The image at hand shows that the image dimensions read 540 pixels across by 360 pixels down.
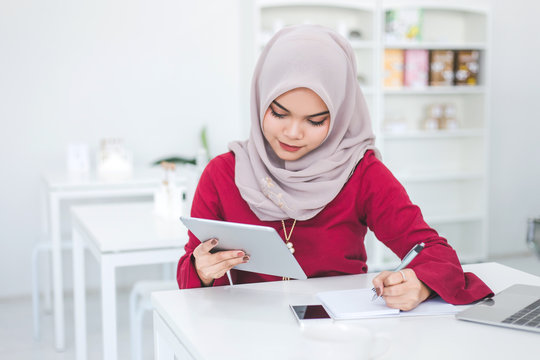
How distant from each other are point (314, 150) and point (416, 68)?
9.79ft

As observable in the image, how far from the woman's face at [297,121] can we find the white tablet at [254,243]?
0.94 feet

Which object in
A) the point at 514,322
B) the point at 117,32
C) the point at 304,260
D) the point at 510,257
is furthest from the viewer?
the point at 510,257

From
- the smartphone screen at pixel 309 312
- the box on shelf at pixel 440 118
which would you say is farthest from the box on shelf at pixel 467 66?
the smartphone screen at pixel 309 312

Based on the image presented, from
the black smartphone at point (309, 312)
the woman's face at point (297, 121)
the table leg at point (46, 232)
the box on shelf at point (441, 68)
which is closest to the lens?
the black smartphone at point (309, 312)

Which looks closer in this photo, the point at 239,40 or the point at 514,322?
the point at 514,322

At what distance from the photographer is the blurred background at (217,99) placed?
11.9 feet

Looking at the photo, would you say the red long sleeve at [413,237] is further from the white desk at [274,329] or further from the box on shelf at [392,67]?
the box on shelf at [392,67]

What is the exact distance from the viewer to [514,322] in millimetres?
1027

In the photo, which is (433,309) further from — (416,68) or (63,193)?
(416,68)

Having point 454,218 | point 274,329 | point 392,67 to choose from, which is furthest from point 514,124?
point 274,329

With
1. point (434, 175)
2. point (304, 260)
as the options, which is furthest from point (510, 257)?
point (304, 260)

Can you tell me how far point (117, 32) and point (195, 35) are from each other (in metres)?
0.47

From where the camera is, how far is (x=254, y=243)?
114cm

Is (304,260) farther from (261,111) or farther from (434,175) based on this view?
(434,175)
